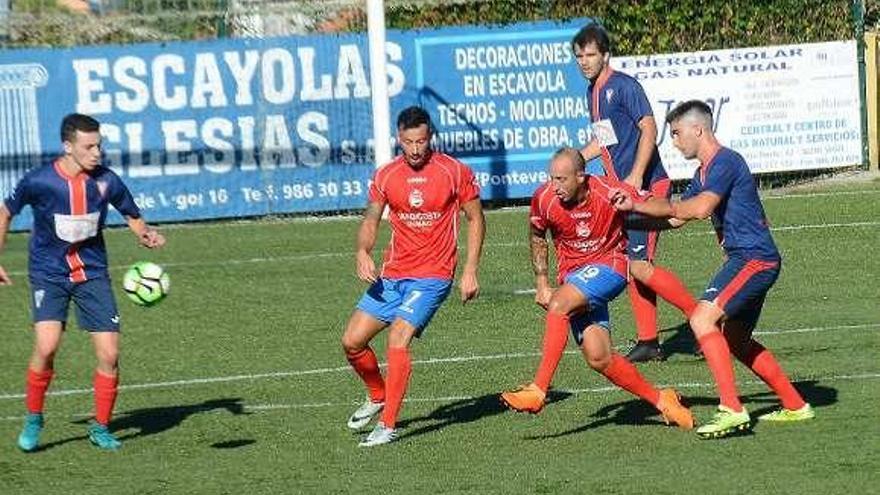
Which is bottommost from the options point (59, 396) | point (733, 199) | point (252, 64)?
point (59, 396)

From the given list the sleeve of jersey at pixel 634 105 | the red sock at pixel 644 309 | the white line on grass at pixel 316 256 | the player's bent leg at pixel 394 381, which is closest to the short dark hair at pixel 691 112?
the player's bent leg at pixel 394 381

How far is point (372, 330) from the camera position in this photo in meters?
11.8

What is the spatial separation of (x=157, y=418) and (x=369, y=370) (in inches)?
64.6

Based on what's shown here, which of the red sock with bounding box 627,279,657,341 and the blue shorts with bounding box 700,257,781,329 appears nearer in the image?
the blue shorts with bounding box 700,257,781,329

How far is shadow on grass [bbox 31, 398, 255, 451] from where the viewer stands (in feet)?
40.1

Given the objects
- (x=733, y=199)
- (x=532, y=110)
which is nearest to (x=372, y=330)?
(x=733, y=199)

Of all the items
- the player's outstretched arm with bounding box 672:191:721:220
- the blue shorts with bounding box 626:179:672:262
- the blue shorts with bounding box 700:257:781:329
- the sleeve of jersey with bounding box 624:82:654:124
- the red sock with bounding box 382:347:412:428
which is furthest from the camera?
the sleeve of jersey with bounding box 624:82:654:124

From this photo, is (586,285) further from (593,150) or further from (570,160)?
(593,150)

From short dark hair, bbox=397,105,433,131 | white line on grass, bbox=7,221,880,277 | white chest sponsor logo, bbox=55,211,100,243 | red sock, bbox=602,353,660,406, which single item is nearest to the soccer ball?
white chest sponsor logo, bbox=55,211,100,243

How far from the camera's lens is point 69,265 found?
11.8 m

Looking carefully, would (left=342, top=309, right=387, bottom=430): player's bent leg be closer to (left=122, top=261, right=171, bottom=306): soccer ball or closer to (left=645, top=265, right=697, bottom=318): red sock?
(left=122, top=261, right=171, bottom=306): soccer ball

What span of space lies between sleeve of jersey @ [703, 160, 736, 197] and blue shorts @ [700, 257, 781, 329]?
46cm

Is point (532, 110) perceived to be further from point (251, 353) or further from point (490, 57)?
point (251, 353)

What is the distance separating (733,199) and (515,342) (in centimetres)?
418
